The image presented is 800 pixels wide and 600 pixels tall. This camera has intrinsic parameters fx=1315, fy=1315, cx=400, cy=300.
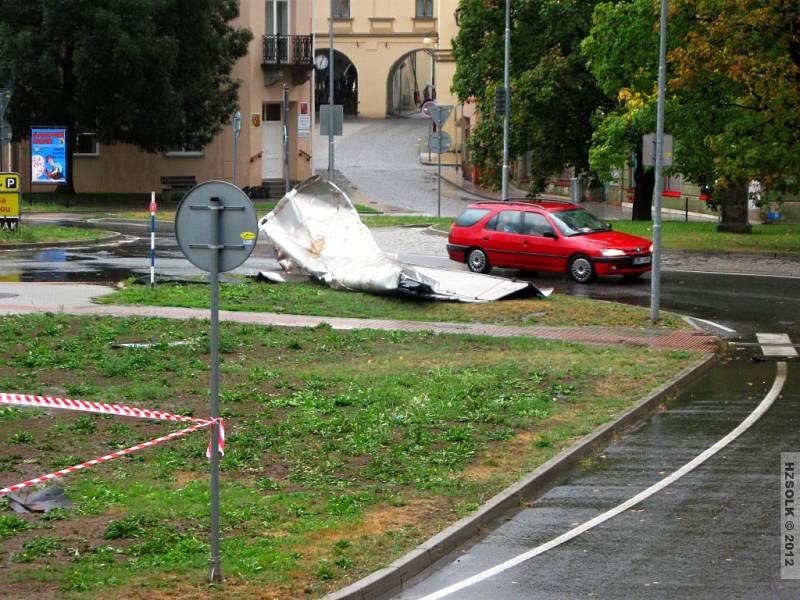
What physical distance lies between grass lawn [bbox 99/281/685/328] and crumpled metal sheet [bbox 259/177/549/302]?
0.91ft

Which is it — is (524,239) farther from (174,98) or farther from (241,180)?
(241,180)

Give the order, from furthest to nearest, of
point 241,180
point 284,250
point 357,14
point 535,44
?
point 357,14 → point 241,180 → point 535,44 → point 284,250

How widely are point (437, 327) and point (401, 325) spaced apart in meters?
0.56

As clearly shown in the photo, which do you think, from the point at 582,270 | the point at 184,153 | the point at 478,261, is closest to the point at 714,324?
the point at 582,270

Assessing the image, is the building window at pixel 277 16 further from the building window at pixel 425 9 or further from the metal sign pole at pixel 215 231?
the metal sign pole at pixel 215 231

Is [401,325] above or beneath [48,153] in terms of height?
beneath

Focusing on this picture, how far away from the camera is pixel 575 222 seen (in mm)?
28141

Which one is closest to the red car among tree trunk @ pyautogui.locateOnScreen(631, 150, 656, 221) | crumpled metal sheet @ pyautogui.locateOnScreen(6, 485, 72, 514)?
tree trunk @ pyautogui.locateOnScreen(631, 150, 656, 221)

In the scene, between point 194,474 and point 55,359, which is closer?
point 194,474

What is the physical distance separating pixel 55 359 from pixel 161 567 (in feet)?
25.4

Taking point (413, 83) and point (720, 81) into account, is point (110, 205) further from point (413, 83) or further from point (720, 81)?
point (413, 83)

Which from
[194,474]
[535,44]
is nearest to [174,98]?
[535,44]

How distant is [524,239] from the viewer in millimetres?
28000

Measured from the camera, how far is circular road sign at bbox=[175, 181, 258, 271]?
27.8 ft
